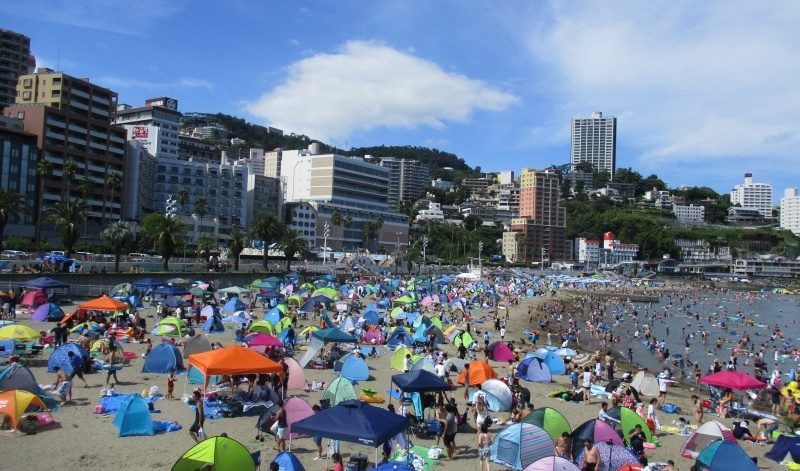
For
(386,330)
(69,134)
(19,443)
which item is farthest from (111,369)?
(69,134)

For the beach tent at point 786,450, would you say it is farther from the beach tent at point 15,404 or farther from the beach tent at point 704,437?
the beach tent at point 15,404

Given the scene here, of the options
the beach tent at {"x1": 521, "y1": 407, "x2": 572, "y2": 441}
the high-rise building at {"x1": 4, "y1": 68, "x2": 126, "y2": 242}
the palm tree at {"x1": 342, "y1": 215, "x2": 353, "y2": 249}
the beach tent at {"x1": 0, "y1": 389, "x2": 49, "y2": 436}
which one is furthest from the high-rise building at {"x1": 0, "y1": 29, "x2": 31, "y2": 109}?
the beach tent at {"x1": 521, "y1": 407, "x2": 572, "y2": 441}

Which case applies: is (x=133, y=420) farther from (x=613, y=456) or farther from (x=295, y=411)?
(x=613, y=456)

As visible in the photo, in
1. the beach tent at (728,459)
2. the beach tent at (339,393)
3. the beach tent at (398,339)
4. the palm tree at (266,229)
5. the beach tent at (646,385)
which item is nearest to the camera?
the beach tent at (728,459)

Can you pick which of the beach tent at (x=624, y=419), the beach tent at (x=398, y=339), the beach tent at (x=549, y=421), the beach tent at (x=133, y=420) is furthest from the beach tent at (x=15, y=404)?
the beach tent at (x=398, y=339)

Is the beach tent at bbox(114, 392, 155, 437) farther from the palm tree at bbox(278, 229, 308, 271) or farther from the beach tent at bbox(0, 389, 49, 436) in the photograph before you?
the palm tree at bbox(278, 229, 308, 271)

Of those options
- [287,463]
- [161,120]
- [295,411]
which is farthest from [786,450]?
[161,120]
